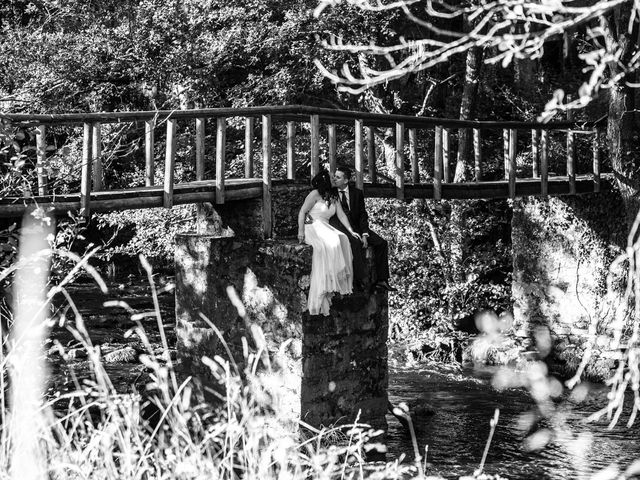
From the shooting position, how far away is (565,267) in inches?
703

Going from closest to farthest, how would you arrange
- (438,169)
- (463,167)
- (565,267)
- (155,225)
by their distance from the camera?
1. (438,169)
2. (565,267)
3. (463,167)
4. (155,225)

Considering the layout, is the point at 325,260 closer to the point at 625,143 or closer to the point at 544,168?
the point at 544,168

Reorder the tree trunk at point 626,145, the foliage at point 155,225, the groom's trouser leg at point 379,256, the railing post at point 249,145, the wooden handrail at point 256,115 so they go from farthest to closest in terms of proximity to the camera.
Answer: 1. the foliage at point 155,225
2. the tree trunk at point 626,145
3. the railing post at point 249,145
4. the groom's trouser leg at point 379,256
5. the wooden handrail at point 256,115

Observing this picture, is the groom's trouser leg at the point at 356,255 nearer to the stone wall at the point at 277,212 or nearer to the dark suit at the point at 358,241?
the dark suit at the point at 358,241

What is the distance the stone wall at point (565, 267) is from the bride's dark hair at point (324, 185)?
6.79 m

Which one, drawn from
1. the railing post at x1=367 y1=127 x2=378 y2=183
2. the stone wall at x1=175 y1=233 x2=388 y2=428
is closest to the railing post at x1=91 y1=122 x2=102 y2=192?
the stone wall at x1=175 y1=233 x2=388 y2=428

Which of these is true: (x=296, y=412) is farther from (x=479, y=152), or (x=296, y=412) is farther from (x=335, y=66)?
(x=335, y=66)

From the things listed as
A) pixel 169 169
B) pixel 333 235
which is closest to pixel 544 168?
pixel 333 235

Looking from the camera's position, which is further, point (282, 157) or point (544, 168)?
point (282, 157)

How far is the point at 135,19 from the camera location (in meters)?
20.0

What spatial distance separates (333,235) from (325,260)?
0.34 m

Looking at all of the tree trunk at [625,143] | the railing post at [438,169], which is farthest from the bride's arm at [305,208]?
the tree trunk at [625,143]

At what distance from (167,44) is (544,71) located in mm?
7693

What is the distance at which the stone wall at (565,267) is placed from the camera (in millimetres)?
17203
